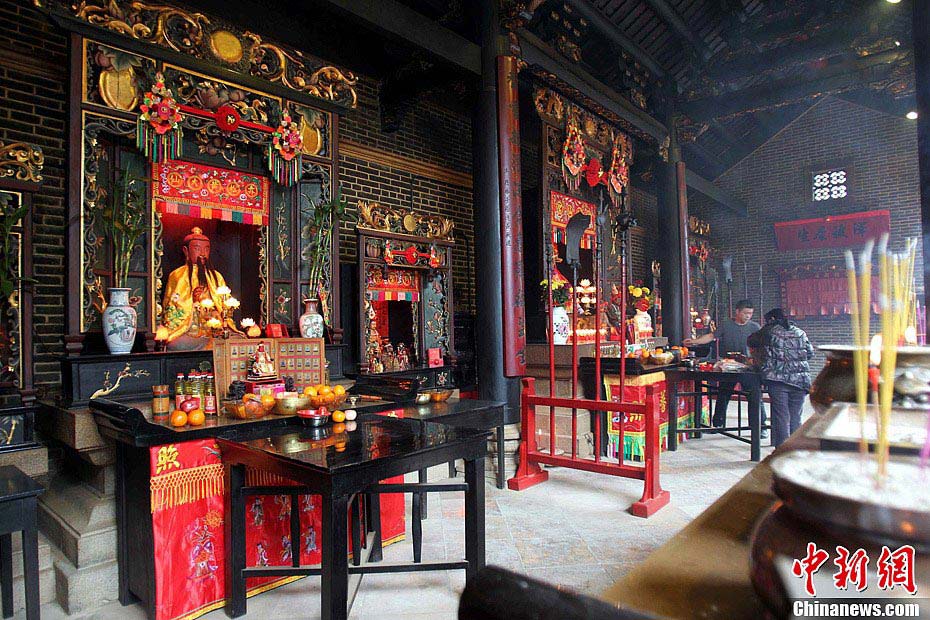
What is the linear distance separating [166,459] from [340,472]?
3.41 feet

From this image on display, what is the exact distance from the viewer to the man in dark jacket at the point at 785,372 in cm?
532

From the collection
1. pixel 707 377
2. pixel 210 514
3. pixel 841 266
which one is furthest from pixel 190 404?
pixel 841 266

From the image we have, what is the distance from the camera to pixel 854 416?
118 centimetres

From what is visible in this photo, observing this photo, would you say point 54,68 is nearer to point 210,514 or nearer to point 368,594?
point 210,514

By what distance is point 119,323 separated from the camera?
3.30m

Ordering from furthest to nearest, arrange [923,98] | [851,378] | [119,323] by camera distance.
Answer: [923,98] < [119,323] < [851,378]

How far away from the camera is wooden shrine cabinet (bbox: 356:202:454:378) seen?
17.2ft

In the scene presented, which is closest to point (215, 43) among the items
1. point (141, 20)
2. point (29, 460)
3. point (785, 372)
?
point (141, 20)

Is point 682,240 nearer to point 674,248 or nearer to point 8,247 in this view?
point 674,248

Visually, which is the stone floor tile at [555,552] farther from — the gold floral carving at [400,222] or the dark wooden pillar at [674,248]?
the dark wooden pillar at [674,248]

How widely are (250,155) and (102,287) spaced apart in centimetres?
148

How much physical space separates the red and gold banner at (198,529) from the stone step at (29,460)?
3.07 ft

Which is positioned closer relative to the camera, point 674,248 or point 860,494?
point 860,494

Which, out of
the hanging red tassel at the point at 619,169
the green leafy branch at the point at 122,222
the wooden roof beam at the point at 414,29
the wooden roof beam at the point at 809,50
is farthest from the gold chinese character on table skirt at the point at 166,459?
the wooden roof beam at the point at 809,50
